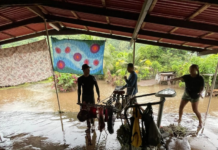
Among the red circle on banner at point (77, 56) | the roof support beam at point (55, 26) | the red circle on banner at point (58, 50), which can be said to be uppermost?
the roof support beam at point (55, 26)

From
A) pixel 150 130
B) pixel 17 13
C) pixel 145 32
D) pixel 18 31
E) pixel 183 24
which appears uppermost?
pixel 17 13

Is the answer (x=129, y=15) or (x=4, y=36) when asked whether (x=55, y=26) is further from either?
(x=129, y=15)

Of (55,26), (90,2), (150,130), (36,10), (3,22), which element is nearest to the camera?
(150,130)

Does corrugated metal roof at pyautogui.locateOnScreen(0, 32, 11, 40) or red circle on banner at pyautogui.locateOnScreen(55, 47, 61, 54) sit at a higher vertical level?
corrugated metal roof at pyautogui.locateOnScreen(0, 32, 11, 40)

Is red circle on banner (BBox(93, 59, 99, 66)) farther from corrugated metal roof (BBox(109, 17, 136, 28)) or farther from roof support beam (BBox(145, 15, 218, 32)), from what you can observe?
roof support beam (BBox(145, 15, 218, 32))

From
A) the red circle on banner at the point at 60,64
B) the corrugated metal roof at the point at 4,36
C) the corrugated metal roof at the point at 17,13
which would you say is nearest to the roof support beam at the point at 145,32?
the corrugated metal roof at the point at 17,13

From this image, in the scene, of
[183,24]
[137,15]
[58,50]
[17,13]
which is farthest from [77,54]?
[183,24]

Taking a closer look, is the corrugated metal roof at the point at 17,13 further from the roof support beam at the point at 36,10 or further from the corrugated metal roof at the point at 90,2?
the corrugated metal roof at the point at 90,2

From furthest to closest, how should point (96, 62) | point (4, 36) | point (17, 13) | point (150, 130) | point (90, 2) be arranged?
point (96, 62), point (4, 36), point (17, 13), point (90, 2), point (150, 130)

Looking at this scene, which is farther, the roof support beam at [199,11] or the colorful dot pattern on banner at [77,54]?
the colorful dot pattern on banner at [77,54]

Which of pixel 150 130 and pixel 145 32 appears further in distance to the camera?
pixel 145 32

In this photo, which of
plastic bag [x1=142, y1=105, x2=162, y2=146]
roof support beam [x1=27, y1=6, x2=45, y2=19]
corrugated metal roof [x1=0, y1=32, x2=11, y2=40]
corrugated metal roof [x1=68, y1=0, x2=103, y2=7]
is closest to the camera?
plastic bag [x1=142, y1=105, x2=162, y2=146]

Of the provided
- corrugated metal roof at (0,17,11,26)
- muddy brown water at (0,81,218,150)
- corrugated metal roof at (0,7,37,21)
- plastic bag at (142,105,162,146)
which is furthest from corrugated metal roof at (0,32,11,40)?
plastic bag at (142,105,162,146)

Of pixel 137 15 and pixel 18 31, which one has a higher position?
pixel 18 31
